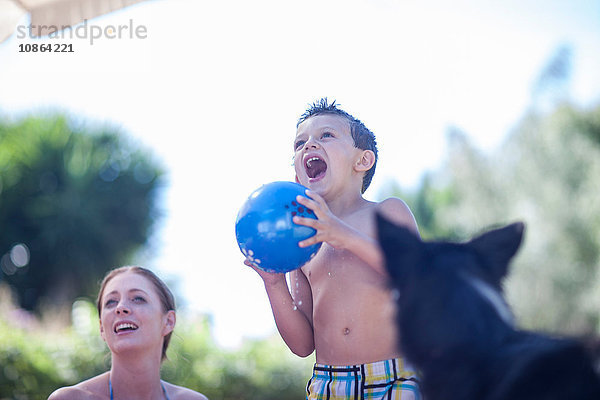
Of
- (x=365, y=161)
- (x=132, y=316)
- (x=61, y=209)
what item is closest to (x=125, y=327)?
(x=132, y=316)

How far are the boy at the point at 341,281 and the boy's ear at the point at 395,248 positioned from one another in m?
0.55

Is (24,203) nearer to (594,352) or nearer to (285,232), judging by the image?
(285,232)

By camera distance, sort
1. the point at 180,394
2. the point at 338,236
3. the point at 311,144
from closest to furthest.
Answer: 1. the point at 338,236
2. the point at 311,144
3. the point at 180,394

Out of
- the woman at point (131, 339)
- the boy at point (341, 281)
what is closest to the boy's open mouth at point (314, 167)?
the boy at point (341, 281)

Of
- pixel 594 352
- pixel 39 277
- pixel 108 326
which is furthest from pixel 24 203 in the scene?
pixel 594 352

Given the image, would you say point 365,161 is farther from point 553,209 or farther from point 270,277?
point 553,209

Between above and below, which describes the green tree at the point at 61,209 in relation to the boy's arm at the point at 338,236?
above

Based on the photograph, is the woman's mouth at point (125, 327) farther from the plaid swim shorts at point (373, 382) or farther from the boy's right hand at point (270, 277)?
the plaid swim shorts at point (373, 382)

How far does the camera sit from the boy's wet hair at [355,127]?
391 centimetres

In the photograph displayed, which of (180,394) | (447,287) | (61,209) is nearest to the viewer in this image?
(447,287)

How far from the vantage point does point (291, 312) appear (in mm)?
3652

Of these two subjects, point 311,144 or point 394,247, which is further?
point 311,144

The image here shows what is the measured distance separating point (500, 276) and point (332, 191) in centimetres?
155

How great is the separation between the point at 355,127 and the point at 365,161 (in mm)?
247
